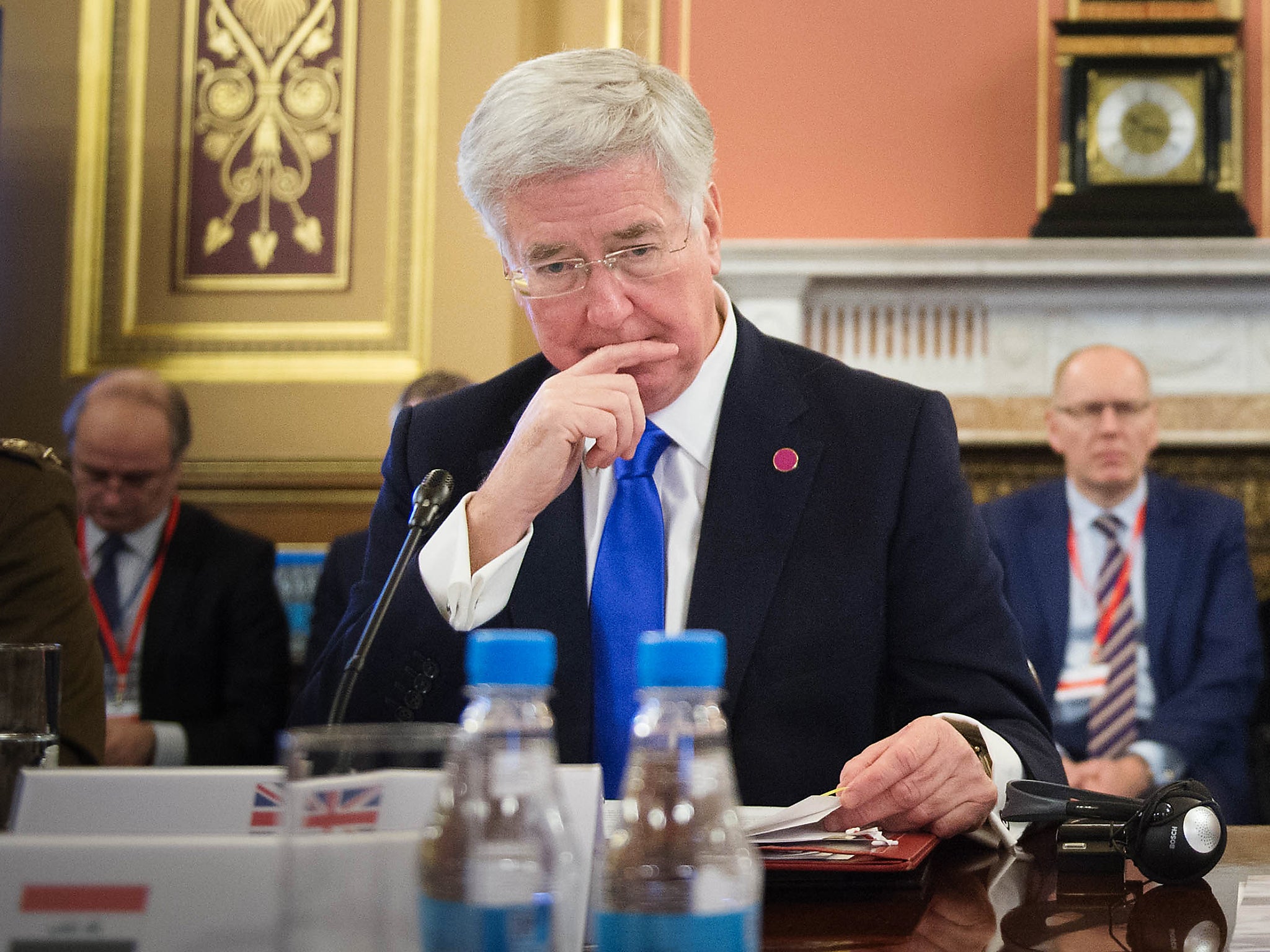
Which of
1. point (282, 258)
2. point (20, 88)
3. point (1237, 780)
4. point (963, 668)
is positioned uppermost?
point (20, 88)

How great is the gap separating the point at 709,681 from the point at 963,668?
87cm

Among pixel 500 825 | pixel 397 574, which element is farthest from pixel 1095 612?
pixel 500 825

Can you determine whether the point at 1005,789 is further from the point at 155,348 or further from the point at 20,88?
the point at 20,88

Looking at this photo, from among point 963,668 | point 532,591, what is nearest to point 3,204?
point 532,591

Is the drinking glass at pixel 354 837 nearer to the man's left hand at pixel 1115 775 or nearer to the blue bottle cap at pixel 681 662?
the blue bottle cap at pixel 681 662

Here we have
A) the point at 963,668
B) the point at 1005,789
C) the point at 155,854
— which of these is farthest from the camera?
the point at 963,668

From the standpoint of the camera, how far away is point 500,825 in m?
0.54

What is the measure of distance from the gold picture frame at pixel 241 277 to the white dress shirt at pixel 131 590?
74cm

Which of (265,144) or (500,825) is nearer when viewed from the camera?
(500,825)

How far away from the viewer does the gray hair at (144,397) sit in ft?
10.8

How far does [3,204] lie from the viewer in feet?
→ 12.8

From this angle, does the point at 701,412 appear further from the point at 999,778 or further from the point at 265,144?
the point at 265,144

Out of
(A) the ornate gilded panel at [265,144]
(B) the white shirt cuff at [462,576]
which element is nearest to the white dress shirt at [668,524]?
(B) the white shirt cuff at [462,576]

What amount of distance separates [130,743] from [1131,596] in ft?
7.19
